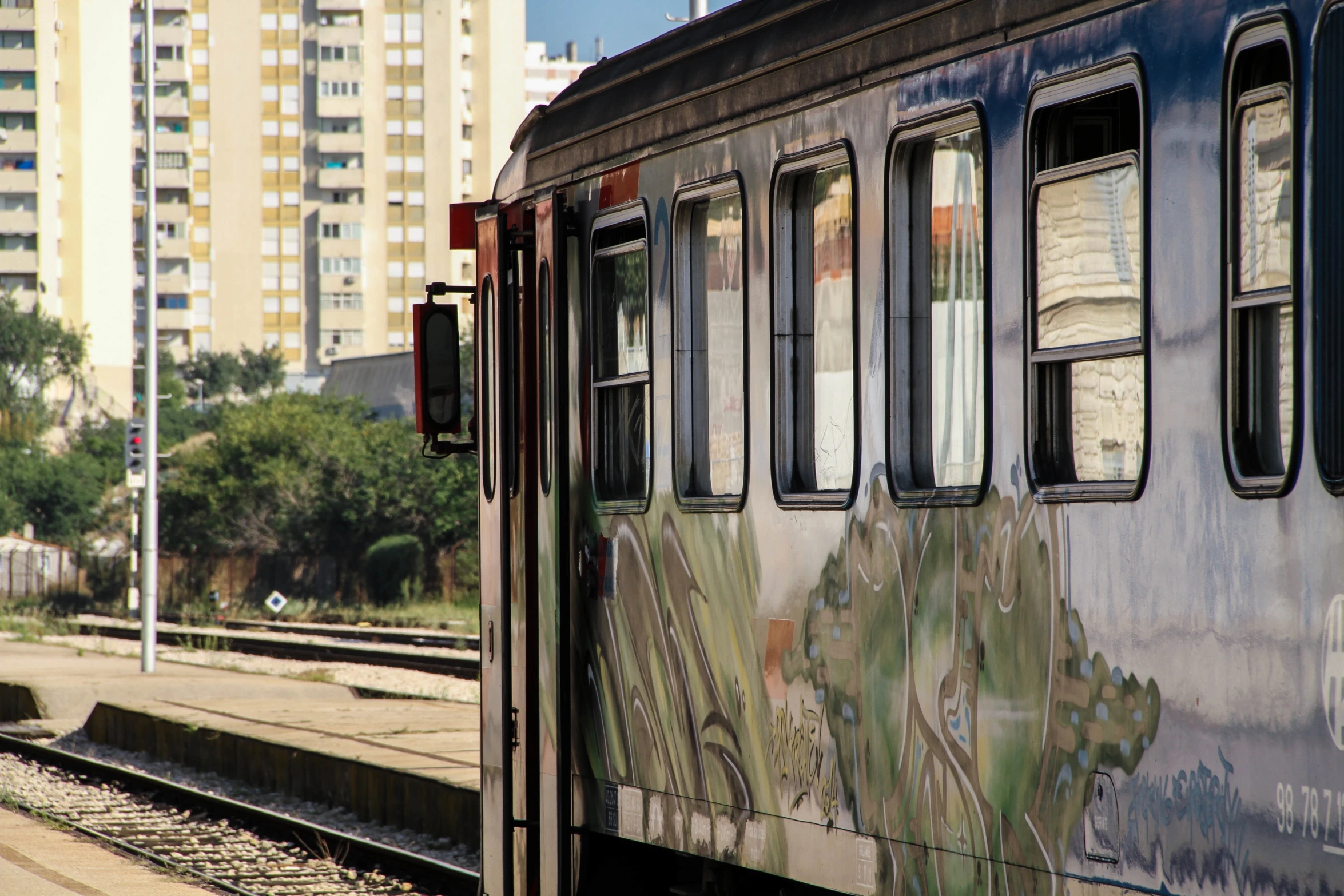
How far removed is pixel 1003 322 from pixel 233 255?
11391cm

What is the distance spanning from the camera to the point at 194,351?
11575 centimetres

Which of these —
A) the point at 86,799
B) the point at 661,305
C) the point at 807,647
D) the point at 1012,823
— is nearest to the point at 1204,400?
the point at 1012,823

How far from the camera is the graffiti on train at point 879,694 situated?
404 centimetres

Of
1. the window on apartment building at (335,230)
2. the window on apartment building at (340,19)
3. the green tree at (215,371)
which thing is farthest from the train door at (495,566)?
the window on apartment building at (340,19)

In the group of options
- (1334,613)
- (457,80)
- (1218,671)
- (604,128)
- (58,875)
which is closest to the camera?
(1334,613)

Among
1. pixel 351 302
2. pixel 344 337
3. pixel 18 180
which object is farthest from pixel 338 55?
pixel 18 180

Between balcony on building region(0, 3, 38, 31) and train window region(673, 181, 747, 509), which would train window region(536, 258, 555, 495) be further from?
balcony on building region(0, 3, 38, 31)

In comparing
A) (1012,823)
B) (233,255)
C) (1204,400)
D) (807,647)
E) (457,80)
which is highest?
(457,80)

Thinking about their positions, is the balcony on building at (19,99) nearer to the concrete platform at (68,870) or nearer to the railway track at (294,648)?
the railway track at (294,648)

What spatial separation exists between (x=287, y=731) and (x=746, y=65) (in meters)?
11.7

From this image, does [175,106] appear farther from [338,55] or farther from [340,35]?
[340,35]

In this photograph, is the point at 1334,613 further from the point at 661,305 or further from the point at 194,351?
the point at 194,351

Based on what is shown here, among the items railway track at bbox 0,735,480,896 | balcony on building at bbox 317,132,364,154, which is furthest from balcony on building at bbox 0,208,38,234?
railway track at bbox 0,735,480,896

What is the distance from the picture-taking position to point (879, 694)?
185 inches
